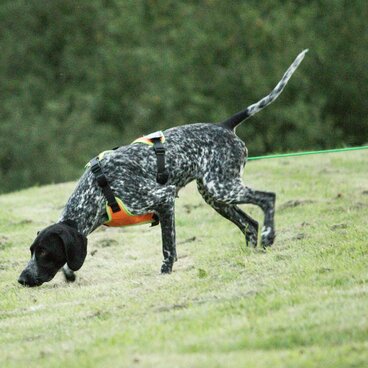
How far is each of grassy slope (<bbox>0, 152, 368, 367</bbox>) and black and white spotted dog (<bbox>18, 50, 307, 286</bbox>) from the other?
0.80ft

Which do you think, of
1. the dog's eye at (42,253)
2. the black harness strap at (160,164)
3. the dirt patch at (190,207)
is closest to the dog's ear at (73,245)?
the dog's eye at (42,253)

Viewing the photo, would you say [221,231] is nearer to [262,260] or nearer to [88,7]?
[262,260]

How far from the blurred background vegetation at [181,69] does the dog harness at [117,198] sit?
21.4 meters

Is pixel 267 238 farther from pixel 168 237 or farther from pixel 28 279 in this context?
pixel 28 279

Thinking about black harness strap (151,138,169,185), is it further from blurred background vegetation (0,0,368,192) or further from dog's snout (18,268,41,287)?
blurred background vegetation (0,0,368,192)

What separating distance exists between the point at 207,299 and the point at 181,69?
26.7m

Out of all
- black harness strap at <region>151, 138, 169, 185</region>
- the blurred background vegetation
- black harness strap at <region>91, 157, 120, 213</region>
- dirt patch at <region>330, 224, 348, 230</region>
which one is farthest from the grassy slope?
the blurred background vegetation

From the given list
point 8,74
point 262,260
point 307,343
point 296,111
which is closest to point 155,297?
point 262,260

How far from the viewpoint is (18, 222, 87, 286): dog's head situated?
7.28 meters

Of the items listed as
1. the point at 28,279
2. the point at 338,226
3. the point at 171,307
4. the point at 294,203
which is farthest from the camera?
the point at 294,203

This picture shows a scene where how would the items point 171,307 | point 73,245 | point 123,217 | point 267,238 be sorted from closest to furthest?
point 171,307
point 73,245
point 123,217
point 267,238

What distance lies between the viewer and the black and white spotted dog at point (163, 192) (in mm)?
7359

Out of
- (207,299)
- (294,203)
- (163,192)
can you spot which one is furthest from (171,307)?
(294,203)

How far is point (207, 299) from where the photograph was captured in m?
6.21
